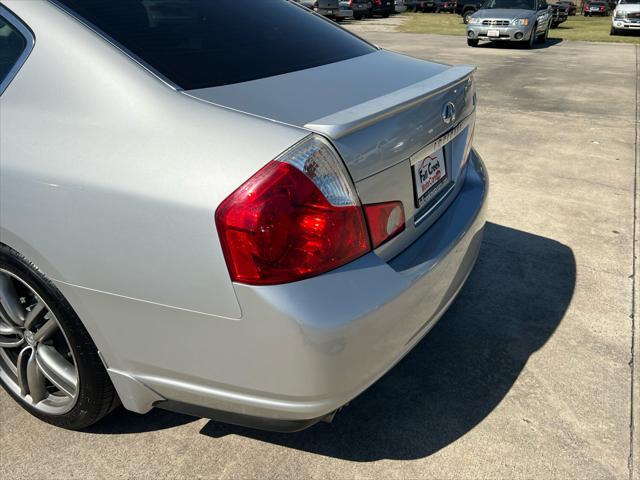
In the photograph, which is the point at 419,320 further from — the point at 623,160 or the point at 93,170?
the point at 623,160

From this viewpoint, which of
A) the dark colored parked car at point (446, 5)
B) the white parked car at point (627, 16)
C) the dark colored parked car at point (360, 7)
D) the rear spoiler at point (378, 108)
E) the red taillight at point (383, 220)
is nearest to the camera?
the rear spoiler at point (378, 108)

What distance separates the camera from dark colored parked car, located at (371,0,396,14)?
1213 inches

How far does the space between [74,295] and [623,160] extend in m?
5.23

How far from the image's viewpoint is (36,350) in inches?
84.5

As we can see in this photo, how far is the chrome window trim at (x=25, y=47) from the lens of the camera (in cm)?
183

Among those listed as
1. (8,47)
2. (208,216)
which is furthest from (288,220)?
(8,47)

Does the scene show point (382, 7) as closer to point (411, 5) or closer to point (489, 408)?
point (411, 5)

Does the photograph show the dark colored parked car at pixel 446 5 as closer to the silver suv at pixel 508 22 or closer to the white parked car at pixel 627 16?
the white parked car at pixel 627 16

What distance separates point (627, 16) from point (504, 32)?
7.81 m

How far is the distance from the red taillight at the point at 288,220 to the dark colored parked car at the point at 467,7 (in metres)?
28.4

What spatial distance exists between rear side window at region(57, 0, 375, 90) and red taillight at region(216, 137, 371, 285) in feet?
1.59

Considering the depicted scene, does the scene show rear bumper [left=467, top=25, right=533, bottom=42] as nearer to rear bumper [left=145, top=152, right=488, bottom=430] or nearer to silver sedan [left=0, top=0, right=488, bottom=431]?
silver sedan [left=0, top=0, right=488, bottom=431]

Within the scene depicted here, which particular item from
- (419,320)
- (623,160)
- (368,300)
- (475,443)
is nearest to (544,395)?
(475,443)

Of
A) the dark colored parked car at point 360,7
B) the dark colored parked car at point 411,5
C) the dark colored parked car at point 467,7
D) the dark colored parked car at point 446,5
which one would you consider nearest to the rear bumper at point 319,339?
the dark colored parked car at point 360,7
